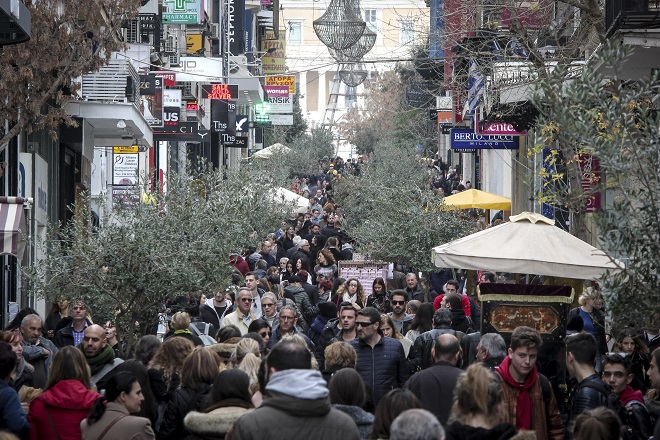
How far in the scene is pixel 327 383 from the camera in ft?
29.3

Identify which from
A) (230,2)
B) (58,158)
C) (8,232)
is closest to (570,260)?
(8,232)

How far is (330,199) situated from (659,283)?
1633 inches

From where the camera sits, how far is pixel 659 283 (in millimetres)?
8086

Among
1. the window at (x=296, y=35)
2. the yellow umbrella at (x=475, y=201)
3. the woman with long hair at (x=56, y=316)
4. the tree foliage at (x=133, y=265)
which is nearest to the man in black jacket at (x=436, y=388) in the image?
the tree foliage at (x=133, y=265)

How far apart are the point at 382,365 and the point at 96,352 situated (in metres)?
2.42

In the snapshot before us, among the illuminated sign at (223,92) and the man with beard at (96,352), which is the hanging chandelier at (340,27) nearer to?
the man with beard at (96,352)

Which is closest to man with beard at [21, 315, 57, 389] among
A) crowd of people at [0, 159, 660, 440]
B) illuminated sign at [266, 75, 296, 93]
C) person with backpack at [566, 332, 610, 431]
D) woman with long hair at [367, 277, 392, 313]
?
crowd of people at [0, 159, 660, 440]

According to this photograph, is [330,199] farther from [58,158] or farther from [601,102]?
[601,102]

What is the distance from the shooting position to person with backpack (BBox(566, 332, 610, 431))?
Result: 8367mm

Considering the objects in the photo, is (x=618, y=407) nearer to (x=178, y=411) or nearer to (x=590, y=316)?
(x=178, y=411)

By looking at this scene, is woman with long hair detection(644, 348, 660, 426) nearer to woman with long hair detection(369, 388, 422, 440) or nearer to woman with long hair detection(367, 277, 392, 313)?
woman with long hair detection(369, 388, 422, 440)

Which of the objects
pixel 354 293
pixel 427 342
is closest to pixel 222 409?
A: pixel 427 342

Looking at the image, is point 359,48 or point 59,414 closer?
point 59,414

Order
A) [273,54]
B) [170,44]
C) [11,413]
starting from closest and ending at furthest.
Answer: [11,413], [170,44], [273,54]
